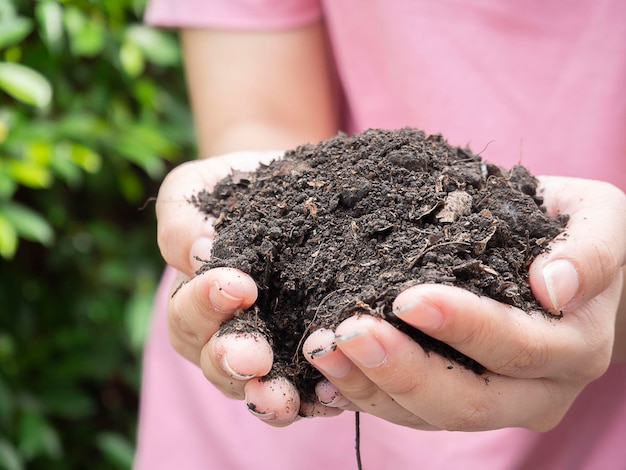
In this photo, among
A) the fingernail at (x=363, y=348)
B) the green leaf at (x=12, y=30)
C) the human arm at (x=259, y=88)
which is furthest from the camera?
the green leaf at (x=12, y=30)

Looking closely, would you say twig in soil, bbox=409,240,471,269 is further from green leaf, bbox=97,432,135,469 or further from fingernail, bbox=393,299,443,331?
green leaf, bbox=97,432,135,469

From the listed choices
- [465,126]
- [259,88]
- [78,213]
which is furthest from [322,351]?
[78,213]

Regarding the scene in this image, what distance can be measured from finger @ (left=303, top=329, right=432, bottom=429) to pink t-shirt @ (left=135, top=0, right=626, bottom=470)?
0.34m

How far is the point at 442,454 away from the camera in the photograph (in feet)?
3.42

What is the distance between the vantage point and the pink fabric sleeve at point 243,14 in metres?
1.39

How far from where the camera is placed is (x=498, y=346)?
0.69 metres

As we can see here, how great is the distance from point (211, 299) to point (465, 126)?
645mm

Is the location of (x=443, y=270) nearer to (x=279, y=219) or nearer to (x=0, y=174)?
(x=279, y=219)

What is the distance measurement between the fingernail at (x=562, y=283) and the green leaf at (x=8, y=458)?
56.6 inches

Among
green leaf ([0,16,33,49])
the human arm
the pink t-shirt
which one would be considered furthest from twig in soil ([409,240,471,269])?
green leaf ([0,16,33,49])

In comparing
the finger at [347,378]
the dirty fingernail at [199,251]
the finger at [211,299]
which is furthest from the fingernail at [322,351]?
the dirty fingernail at [199,251]

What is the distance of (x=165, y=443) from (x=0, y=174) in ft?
2.47

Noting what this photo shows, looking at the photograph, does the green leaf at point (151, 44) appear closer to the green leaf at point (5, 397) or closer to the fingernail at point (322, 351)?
the green leaf at point (5, 397)

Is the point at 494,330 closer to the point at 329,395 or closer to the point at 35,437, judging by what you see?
the point at 329,395
